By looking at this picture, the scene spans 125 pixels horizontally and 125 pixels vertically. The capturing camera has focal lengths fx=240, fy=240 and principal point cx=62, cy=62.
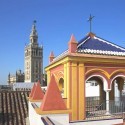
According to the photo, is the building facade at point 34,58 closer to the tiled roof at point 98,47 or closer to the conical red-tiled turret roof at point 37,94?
the tiled roof at point 98,47

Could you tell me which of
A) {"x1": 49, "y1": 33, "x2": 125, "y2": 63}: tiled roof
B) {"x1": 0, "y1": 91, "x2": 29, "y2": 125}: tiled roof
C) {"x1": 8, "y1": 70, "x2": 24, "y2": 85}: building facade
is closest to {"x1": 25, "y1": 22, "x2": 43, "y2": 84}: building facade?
{"x1": 8, "y1": 70, "x2": 24, "y2": 85}: building facade

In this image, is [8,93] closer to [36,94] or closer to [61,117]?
[36,94]

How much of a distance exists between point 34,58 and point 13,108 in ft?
393

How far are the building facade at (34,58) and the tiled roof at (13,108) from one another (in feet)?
374

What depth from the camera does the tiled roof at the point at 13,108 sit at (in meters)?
14.1

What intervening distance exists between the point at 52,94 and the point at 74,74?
250 centimetres

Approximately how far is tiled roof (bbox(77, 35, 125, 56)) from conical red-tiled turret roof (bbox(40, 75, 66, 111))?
3.20 m

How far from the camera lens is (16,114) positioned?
15.0 metres

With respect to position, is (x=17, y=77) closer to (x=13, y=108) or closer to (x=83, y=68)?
(x=13, y=108)

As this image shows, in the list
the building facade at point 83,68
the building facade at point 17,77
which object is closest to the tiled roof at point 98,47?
the building facade at point 83,68

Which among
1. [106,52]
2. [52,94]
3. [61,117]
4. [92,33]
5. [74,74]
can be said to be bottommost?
[61,117]

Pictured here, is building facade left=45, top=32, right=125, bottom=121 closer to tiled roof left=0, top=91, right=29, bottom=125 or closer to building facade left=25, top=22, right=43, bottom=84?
tiled roof left=0, top=91, right=29, bottom=125

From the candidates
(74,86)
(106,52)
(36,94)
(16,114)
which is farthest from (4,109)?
(106,52)

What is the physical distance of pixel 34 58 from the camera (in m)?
135
